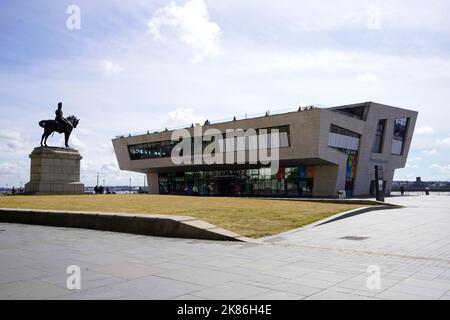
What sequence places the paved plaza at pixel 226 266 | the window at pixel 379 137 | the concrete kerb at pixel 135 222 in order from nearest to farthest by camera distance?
1. the paved plaza at pixel 226 266
2. the concrete kerb at pixel 135 222
3. the window at pixel 379 137

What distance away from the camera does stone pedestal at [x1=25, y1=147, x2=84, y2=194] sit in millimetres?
34375

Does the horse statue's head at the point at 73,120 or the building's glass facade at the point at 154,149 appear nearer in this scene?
the horse statue's head at the point at 73,120

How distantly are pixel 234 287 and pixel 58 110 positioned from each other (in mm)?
34265

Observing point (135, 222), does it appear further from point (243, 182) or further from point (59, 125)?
point (243, 182)

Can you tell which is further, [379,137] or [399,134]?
[399,134]

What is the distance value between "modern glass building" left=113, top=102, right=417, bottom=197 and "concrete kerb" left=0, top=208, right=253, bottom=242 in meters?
39.8

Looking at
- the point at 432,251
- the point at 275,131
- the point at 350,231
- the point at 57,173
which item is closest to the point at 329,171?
the point at 275,131

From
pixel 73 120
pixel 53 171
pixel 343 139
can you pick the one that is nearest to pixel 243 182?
pixel 343 139

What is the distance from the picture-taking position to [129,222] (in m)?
14.2

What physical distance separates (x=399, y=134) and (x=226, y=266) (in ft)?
211

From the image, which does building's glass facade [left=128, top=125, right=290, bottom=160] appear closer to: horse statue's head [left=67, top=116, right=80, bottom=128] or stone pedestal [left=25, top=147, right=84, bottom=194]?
horse statue's head [left=67, top=116, right=80, bottom=128]

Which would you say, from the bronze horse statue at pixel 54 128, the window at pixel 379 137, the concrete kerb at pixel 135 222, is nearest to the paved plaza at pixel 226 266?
the concrete kerb at pixel 135 222

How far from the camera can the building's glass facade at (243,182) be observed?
195 feet

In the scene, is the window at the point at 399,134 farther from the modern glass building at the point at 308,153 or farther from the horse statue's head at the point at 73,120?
the horse statue's head at the point at 73,120
